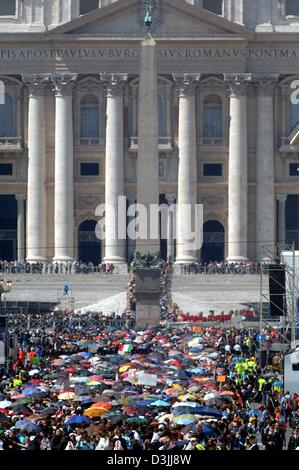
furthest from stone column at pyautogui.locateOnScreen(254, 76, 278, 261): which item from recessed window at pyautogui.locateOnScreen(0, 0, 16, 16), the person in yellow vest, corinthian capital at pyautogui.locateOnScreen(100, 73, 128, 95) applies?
the person in yellow vest

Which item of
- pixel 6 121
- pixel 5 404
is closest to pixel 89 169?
pixel 6 121

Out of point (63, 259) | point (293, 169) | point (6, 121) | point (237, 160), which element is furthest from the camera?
point (293, 169)

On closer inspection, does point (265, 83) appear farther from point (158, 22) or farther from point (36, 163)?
point (36, 163)

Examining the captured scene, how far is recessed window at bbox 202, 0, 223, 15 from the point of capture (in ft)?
426

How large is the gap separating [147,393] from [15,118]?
78.5 m

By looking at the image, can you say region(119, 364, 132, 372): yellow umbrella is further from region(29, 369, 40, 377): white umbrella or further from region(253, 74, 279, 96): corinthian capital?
region(253, 74, 279, 96): corinthian capital

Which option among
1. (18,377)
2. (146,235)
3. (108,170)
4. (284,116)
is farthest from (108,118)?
(18,377)

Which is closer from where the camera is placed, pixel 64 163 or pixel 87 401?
pixel 87 401

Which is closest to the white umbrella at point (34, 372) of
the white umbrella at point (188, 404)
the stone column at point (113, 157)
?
the white umbrella at point (188, 404)

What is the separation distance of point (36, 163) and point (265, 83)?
1637 cm

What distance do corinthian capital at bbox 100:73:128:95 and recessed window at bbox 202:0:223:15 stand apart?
7.75 meters

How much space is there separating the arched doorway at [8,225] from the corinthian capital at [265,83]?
1837cm

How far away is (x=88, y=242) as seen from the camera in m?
131

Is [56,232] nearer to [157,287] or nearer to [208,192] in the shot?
[208,192]
